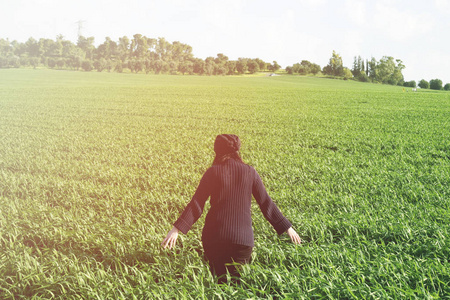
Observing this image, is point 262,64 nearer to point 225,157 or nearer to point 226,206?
point 225,157

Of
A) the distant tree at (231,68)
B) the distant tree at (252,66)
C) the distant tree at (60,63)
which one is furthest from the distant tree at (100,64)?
the distant tree at (252,66)

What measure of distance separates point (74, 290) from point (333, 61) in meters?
147

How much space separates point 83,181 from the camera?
27.6ft

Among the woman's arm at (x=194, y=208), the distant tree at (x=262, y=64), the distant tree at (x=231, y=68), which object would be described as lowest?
the woman's arm at (x=194, y=208)

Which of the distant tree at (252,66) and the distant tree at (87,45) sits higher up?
the distant tree at (87,45)

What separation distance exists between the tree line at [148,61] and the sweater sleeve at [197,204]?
384 ft

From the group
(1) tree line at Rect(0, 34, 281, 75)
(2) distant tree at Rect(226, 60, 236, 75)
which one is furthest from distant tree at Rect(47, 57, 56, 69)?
(2) distant tree at Rect(226, 60, 236, 75)

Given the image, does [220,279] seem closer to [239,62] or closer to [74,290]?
[74,290]

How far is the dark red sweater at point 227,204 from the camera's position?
2.84 meters

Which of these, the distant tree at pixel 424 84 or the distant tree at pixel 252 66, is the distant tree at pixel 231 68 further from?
the distant tree at pixel 424 84

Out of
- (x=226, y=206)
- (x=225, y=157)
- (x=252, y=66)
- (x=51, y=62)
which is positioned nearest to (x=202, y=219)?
(x=226, y=206)

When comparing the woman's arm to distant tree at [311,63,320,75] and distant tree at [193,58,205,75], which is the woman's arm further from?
distant tree at [311,63,320,75]

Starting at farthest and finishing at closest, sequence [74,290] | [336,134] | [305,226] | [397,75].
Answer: [397,75] → [336,134] → [305,226] → [74,290]

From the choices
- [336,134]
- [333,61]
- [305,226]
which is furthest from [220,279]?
[333,61]
